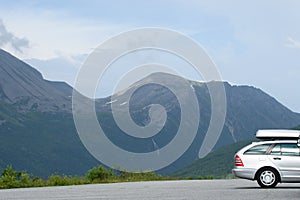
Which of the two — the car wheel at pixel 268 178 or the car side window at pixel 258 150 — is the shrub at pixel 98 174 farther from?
the car wheel at pixel 268 178

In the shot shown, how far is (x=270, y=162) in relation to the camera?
61.9 ft

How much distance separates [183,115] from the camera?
28.0 meters

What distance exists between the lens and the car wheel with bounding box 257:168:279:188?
18.9 m

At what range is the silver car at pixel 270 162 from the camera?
1867 cm

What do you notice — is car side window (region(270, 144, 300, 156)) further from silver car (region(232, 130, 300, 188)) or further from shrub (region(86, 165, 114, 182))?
shrub (region(86, 165, 114, 182))

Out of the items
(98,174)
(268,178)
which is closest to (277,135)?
(268,178)

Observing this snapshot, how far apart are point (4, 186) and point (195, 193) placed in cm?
784

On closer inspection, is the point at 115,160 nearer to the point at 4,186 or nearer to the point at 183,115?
the point at 183,115

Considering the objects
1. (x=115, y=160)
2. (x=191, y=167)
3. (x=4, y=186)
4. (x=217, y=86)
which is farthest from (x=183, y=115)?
(x=191, y=167)

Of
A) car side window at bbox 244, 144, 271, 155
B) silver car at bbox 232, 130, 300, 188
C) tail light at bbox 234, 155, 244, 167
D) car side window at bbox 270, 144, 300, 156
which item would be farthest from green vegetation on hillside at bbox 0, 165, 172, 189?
car side window at bbox 270, 144, 300, 156

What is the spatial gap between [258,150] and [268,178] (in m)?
0.88

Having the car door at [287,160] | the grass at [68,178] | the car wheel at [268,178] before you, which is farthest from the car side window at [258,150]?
the grass at [68,178]

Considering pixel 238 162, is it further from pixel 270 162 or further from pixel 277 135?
pixel 277 135

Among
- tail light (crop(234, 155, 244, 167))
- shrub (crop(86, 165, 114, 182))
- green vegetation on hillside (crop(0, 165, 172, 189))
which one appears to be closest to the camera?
tail light (crop(234, 155, 244, 167))
